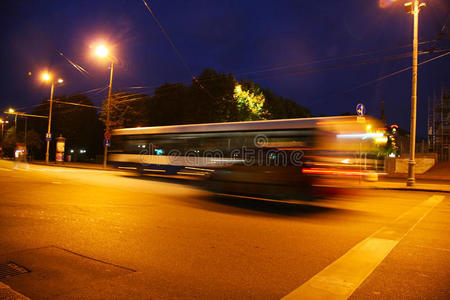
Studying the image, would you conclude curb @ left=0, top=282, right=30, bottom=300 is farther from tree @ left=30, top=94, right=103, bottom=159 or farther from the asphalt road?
tree @ left=30, top=94, right=103, bottom=159

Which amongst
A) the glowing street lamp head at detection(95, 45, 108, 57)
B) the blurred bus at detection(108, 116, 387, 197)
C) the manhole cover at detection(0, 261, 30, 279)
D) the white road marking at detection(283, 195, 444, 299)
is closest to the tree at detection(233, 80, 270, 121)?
the glowing street lamp head at detection(95, 45, 108, 57)

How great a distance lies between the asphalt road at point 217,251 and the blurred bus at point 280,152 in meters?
1.24

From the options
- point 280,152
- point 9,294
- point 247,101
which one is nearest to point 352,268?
point 9,294

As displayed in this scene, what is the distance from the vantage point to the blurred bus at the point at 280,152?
10.1 meters

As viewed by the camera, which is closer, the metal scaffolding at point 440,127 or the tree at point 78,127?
the metal scaffolding at point 440,127

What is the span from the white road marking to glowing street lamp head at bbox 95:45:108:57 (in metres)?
23.7

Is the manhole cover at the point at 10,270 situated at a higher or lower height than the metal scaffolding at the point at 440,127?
lower

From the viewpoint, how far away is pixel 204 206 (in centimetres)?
987

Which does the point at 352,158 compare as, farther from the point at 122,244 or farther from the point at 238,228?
the point at 122,244

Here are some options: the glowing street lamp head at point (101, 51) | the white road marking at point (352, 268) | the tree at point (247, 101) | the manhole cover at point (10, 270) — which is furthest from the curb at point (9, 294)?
the tree at point (247, 101)

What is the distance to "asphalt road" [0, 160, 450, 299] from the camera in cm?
396

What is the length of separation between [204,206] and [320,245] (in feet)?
15.1

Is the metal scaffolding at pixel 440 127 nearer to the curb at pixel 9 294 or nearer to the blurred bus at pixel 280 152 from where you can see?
the blurred bus at pixel 280 152

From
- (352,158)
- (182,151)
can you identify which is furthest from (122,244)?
(182,151)
